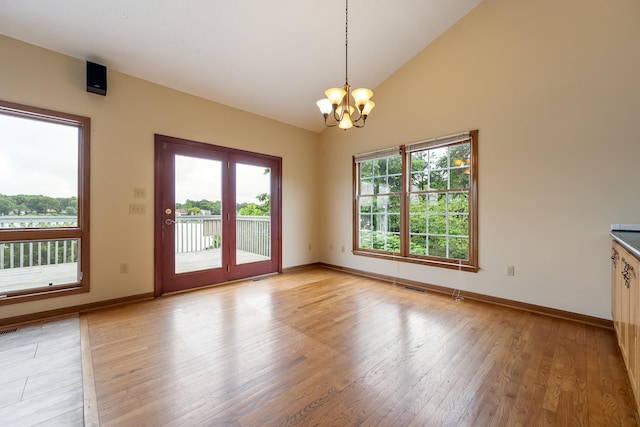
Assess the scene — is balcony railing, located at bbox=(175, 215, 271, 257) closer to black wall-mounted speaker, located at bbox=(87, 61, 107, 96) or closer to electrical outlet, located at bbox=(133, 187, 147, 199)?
electrical outlet, located at bbox=(133, 187, 147, 199)

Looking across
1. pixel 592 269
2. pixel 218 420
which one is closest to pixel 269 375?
pixel 218 420

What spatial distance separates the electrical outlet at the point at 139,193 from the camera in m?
3.41

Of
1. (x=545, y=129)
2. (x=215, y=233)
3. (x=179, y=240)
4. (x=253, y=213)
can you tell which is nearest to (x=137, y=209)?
(x=179, y=240)

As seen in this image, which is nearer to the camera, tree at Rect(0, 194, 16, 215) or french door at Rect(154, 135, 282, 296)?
tree at Rect(0, 194, 16, 215)

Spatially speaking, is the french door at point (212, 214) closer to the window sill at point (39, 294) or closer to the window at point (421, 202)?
the window sill at point (39, 294)

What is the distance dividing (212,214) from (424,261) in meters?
3.27

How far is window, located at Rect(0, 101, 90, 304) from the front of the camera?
2742mm

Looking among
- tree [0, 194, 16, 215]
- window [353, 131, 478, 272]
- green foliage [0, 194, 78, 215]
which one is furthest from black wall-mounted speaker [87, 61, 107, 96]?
window [353, 131, 478, 272]

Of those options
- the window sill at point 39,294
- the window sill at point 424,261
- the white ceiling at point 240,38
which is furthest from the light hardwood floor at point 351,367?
the white ceiling at point 240,38

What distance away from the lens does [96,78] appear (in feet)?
9.89

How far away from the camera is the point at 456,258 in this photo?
3662 millimetres

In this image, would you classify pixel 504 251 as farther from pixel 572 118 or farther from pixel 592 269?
pixel 572 118

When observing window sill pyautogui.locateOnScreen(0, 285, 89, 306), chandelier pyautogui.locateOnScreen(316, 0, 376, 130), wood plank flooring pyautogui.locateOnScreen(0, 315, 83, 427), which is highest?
chandelier pyautogui.locateOnScreen(316, 0, 376, 130)

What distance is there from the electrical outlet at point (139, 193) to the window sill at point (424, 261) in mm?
3386
